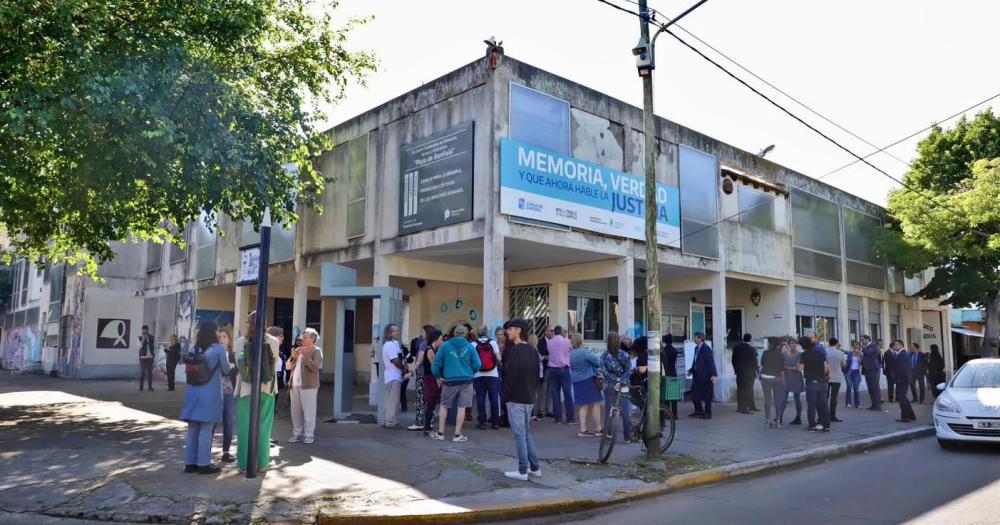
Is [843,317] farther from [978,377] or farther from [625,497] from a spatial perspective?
[625,497]

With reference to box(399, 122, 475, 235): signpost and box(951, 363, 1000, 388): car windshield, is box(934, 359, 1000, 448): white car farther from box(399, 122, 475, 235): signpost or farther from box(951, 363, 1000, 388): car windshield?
box(399, 122, 475, 235): signpost

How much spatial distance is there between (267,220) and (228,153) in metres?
3.95

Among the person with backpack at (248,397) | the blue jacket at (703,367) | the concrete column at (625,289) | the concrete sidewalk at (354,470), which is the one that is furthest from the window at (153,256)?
the person with backpack at (248,397)

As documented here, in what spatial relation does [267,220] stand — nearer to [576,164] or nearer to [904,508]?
[904,508]

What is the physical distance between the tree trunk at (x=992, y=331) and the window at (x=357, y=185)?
20.2 meters

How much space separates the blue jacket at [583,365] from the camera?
37.9 feet

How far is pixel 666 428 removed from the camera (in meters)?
9.69

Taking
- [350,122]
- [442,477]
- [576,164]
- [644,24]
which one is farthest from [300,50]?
[442,477]

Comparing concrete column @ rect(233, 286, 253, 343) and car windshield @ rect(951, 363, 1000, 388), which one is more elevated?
concrete column @ rect(233, 286, 253, 343)

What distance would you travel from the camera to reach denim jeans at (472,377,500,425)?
11688 millimetres

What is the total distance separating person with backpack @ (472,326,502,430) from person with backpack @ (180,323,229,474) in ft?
14.9

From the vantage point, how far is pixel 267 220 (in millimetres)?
7734

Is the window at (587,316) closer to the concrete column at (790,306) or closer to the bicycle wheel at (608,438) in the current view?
the concrete column at (790,306)

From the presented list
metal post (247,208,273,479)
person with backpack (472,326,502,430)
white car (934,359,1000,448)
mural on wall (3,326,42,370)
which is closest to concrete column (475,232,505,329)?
person with backpack (472,326,502,430)
